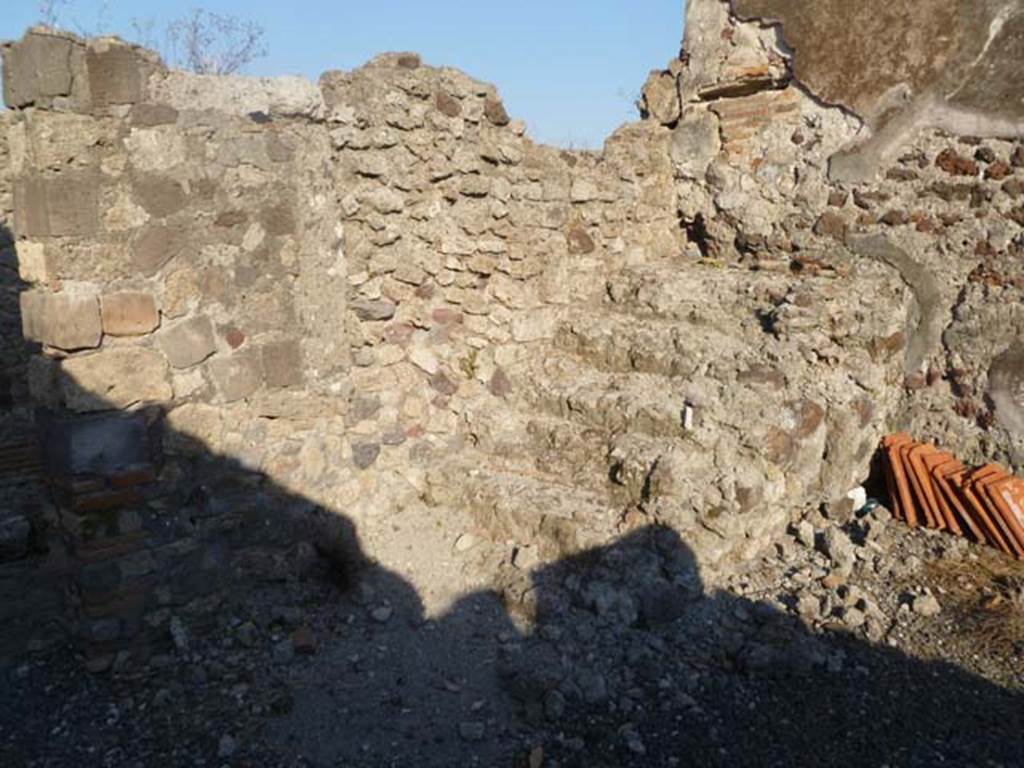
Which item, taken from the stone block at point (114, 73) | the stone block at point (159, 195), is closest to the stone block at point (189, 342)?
the stone block at point (159, 195)

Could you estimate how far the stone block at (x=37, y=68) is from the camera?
242 centimetres

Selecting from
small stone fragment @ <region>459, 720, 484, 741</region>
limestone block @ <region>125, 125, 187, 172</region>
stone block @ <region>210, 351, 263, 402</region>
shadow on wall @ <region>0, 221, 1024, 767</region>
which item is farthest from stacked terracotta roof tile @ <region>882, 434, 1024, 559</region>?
limestone block @ <region>125, 125, 187, 172</region>

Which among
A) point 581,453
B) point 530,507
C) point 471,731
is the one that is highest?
point 581,453

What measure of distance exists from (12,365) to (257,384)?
9.68ft

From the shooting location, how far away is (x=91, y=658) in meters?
2.65

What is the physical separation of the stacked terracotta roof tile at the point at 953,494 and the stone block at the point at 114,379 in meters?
3.28

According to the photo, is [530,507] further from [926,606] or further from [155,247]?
[155,247]

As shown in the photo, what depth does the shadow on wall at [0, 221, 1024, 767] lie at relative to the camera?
2.39 meters

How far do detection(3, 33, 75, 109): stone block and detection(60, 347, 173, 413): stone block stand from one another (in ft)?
2.62

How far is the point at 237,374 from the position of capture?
2992 mm

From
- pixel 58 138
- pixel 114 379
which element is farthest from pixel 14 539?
pixel 58 138

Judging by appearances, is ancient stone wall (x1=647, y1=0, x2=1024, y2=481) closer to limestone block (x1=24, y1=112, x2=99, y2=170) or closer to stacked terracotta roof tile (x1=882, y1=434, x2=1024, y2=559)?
stacked terracotta roof tile (x1=882, y1=434, x2=1024, y2=559)

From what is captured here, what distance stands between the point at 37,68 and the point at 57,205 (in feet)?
1.31

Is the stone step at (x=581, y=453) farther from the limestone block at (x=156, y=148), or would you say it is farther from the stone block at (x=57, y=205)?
the stone block at (x=57, y=205)
